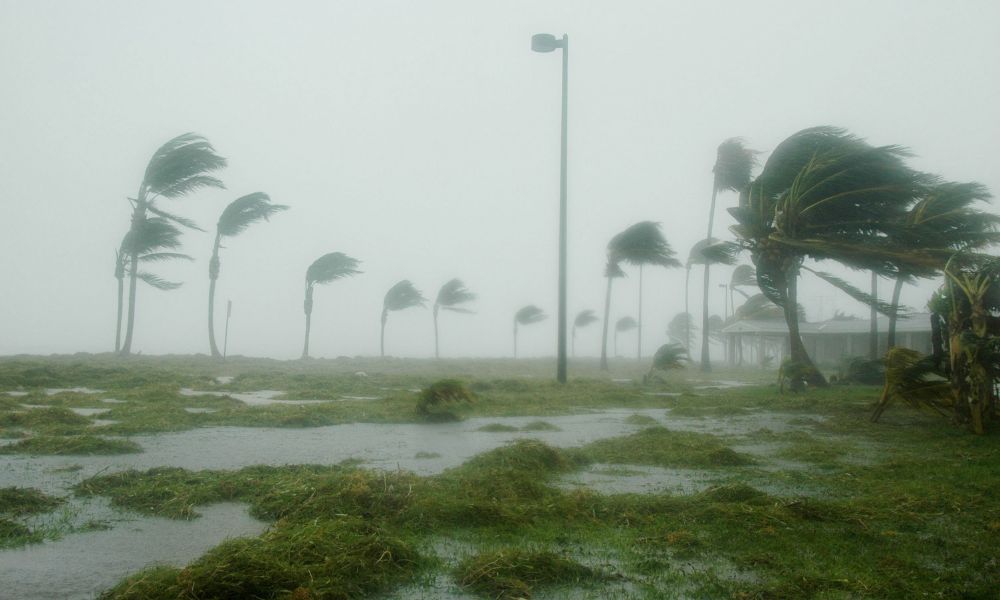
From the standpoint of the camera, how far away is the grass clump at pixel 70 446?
6750mm

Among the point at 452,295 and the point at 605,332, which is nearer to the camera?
the point at 605,332

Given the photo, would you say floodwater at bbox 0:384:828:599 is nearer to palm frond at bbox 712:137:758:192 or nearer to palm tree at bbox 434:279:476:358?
palm frond at bbox 712:137:758:192

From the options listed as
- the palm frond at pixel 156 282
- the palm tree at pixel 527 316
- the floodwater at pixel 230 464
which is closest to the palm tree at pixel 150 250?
the palm frond at pixel 156 282

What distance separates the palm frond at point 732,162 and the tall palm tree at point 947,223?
10.9 m

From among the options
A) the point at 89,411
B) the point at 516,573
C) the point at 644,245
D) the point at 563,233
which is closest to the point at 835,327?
the point at 644,245

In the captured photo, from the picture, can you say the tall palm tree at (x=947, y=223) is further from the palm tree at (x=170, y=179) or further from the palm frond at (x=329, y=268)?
the palm frond at (x=329, y=268)

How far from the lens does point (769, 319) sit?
161 feet

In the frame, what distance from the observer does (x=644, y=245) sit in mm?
34156

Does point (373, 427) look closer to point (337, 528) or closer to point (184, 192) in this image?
point (337, 528)

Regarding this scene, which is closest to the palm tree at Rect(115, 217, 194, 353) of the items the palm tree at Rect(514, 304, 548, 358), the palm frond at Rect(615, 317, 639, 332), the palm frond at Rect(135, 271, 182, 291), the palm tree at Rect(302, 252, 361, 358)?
the palm frond at Rect(135, 271, 182, 291)

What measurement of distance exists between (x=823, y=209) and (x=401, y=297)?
39.1 meters

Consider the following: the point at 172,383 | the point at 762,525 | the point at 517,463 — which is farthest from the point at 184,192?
the point at 762,525

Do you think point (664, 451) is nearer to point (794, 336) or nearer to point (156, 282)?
point (794, 336)

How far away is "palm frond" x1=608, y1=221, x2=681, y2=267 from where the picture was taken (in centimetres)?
3384
